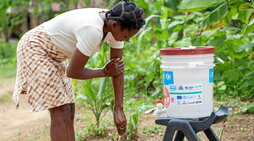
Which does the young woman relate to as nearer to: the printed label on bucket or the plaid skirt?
the plaid skirt

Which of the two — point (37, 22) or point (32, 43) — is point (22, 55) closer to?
point (32, 43)

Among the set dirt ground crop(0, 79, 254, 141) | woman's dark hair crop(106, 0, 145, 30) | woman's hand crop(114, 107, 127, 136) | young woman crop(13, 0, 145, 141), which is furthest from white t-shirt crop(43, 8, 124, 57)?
dirt ground crop(0, 79, 254, 141)

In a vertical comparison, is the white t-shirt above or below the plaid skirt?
above

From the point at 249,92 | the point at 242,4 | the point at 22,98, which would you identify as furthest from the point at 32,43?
the point at 22,98

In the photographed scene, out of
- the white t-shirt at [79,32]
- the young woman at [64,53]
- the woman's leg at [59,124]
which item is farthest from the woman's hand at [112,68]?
the woman's leg at [59,124]

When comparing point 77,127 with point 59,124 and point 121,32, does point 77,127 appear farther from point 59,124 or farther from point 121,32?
point 121,32

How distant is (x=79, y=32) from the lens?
244cm

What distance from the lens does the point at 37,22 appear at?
Result: 40.8ft

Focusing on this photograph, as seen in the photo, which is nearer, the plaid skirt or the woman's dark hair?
the woman's dark hair

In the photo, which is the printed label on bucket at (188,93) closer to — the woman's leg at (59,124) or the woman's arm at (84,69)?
the woman's arm at (84,69)

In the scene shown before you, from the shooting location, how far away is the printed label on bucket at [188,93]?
2340mm

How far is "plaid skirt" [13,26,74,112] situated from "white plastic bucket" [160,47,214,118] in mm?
759

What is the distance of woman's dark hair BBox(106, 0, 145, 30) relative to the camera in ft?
7.90

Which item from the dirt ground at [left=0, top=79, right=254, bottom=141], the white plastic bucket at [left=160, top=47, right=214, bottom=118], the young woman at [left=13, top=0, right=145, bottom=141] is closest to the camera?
the white plastic bucket at [left=160, top=47, right=214, bottom=118]
